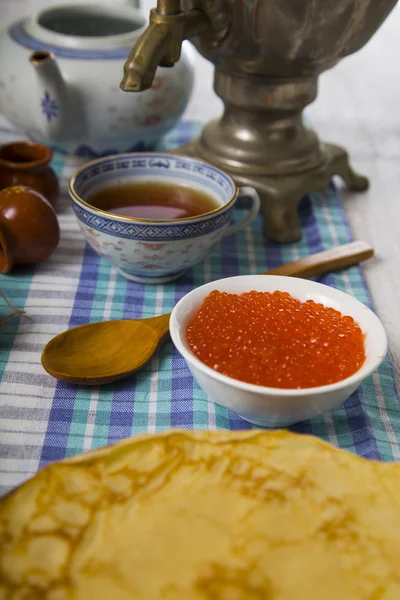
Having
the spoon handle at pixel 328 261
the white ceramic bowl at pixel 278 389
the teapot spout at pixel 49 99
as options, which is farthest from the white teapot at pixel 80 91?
the white ceramic bowl at pixel 278 389

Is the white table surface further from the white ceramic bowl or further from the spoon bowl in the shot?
the spoon bowl

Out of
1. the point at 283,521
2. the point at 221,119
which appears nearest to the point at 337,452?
the point at 283,521

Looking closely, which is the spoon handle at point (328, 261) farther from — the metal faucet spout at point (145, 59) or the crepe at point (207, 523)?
the crepe at point (207, 523)

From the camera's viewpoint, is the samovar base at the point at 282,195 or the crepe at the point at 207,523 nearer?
the crepe at the point at 207,523

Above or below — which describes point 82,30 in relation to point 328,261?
above

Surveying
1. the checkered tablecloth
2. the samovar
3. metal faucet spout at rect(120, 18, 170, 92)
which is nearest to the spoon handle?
the checkered tablecloth

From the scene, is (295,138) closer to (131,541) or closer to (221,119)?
(221,119)


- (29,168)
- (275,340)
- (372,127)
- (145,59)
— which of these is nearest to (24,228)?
(29,168)

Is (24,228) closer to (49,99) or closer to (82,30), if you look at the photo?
(49,99)
